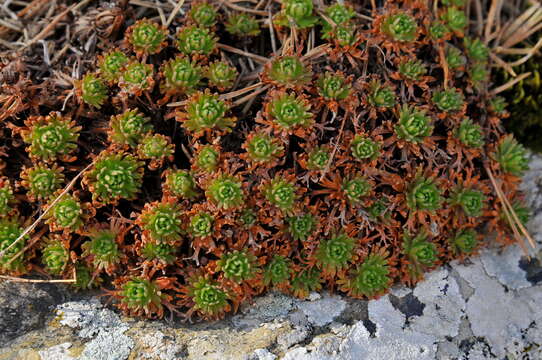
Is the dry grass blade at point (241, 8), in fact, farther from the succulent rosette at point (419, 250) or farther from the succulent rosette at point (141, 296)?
the succulent rosette at point (141, 296)

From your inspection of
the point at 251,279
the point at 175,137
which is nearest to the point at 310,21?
the point at 175,137

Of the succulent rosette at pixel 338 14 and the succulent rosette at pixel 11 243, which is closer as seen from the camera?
the succulent rosette at pixel 11 243

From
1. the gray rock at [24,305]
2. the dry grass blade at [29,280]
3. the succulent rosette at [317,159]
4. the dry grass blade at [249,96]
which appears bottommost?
the gray rock at [24,305]

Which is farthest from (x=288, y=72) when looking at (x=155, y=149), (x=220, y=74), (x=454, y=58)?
(x=454, y=58)

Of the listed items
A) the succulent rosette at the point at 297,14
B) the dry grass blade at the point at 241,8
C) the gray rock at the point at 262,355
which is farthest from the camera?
the dry grass blade at the point at 241,8

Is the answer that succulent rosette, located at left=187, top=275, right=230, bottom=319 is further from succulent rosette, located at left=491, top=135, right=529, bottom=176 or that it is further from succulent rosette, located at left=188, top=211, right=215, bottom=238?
succulent rosette, located at left=491, top=135, right=529, bottom=176

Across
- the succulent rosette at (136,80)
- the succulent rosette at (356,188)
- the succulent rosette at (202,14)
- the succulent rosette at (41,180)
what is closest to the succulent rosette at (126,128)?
the succulent rosette at (136,80)

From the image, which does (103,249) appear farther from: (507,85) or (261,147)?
(507,85)

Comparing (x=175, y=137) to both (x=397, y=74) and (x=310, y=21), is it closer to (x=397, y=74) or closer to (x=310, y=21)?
(x=310, y=21)

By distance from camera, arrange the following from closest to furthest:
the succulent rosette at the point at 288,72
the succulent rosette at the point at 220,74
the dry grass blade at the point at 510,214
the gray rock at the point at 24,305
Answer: the gray rock at the point at 24,305 → the succulent rosette at the point at 288,72 → the succulent rosette at the point at 220,74 → the dry grass blade at the point at 510,214
